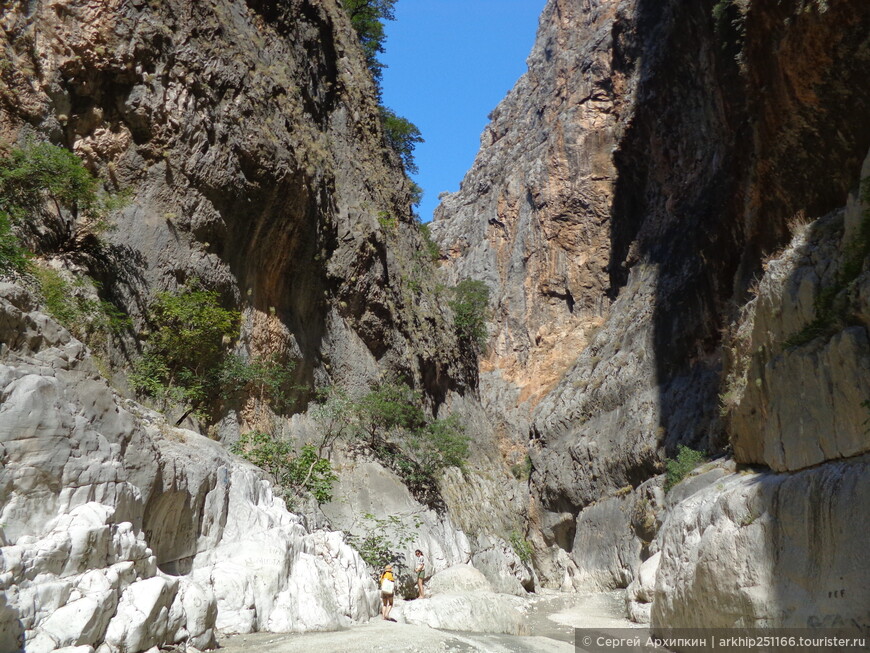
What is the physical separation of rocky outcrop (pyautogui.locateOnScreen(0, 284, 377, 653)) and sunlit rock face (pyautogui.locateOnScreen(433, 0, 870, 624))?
786 cm

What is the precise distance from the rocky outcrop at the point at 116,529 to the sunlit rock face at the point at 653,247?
25.8 feet

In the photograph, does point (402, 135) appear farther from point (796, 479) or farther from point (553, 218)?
point (796, 479)

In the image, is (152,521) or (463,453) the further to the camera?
(463,453)

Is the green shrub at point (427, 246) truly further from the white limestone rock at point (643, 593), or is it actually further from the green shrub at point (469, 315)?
the white limestone rock at point (643, 593)

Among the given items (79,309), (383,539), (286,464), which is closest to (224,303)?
(286,464)

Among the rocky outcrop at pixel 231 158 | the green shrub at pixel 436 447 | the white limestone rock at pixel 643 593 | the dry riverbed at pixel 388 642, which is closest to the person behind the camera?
the dry riverbed at pixel 388 642


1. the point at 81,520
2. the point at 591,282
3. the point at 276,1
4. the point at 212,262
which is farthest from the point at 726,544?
the point at 591,282

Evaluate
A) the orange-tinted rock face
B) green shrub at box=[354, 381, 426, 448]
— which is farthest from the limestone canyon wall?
the orange-tinted rock face

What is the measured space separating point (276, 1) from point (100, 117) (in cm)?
1048

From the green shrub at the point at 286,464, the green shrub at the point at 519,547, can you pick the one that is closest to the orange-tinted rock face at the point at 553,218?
the green shrub at the point at 519,547

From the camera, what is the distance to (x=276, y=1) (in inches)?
924

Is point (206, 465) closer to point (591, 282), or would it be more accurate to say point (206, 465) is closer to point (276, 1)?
point (276, 1)

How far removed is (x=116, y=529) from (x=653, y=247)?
3436 cm

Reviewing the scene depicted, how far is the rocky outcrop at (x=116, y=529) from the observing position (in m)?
6.33
